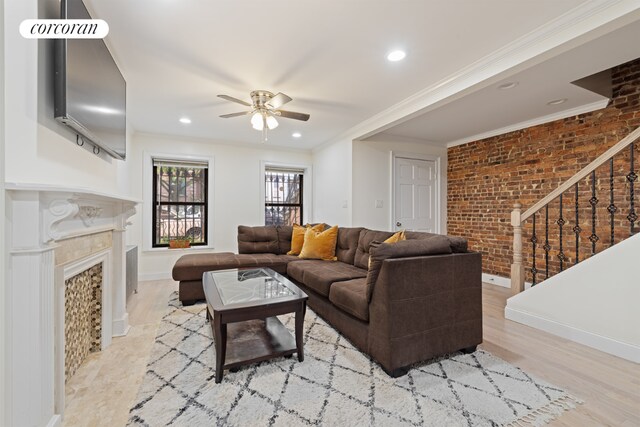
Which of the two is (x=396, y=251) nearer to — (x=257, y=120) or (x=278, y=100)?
(x=278, y=100)

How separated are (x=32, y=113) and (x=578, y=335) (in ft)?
13.1

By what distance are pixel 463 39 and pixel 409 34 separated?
43 centimetres

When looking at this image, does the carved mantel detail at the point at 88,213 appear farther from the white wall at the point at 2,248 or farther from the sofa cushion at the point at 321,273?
the sofa cushion at the point at 321,273

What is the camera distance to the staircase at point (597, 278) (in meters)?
2.19

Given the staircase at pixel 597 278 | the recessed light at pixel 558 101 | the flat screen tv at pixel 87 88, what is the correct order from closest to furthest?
the flat screen tv at pixel 87 88
the staircase at pixel 597 278
the recessed light at pixel 558 101

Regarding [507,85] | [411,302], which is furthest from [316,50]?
[411,302]

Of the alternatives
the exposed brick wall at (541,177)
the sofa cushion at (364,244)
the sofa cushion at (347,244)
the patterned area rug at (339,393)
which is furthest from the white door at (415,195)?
the patterned area rug at (339,393)

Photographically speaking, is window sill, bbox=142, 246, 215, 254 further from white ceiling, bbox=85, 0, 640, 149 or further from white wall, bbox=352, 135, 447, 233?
white wall, bbox=352, 135, 447, 233

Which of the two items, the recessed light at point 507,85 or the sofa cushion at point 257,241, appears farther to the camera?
the sofa cushion at point 257,241

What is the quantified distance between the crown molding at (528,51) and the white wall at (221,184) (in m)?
2.89

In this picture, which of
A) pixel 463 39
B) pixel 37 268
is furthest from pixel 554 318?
pixel 37 268

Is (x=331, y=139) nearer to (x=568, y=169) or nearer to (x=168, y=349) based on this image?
(x=568, y=169)

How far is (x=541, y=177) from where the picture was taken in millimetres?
3871

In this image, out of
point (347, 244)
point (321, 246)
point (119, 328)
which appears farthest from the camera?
point (321, 246)
